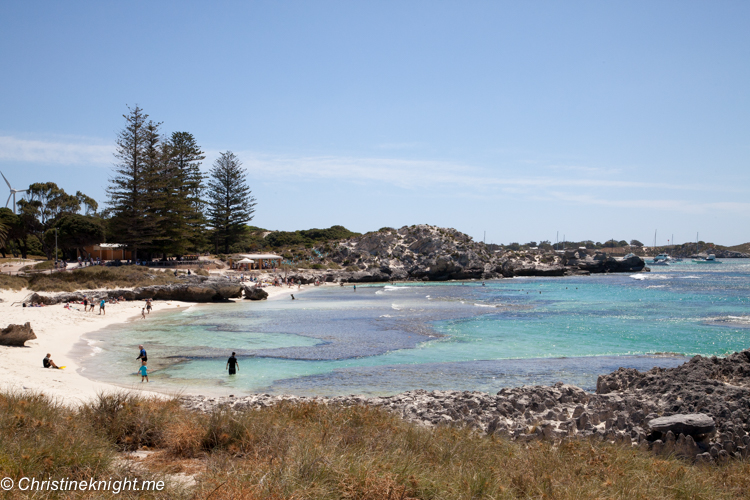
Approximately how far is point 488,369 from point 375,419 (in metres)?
8.66

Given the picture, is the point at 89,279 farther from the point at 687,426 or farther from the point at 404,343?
the point at 687,426

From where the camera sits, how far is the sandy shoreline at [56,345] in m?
9.79

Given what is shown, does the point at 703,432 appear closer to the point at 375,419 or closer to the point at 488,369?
the point at 375,419

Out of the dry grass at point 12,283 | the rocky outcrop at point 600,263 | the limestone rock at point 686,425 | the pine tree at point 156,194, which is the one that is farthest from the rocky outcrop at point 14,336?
the rocky outcrop at point 600,263

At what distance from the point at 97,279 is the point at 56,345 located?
17.6m

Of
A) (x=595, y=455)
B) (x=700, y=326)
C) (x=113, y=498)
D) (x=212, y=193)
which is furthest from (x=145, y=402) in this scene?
(x=212, y=193)

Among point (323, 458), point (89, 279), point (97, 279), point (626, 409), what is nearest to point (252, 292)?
point (97, 279)

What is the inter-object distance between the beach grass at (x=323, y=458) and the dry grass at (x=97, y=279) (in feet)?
87.6

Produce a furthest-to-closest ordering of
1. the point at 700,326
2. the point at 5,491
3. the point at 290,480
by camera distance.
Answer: the point at 700,326 → the point at 290,480 → the point at 5,491

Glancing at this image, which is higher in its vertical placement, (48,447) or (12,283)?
(48,447)

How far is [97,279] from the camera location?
31.6 meters

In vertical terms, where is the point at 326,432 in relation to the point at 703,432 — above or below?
above

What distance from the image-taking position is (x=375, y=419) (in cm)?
616

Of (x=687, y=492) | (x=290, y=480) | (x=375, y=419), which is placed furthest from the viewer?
(x=375, y=419)
